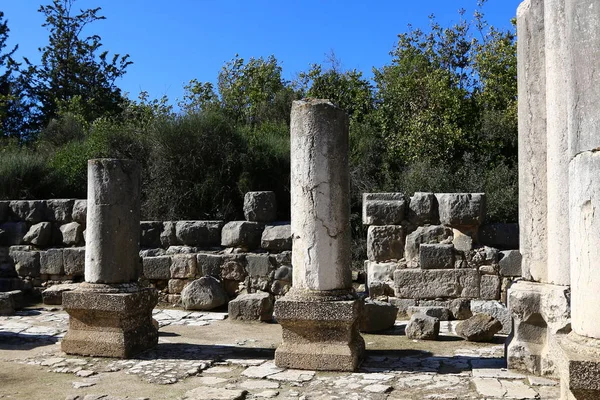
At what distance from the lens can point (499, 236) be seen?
1026 cm

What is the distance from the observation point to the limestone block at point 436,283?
10.0 m

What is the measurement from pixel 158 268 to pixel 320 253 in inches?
221

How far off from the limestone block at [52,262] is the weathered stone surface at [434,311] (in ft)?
22.4

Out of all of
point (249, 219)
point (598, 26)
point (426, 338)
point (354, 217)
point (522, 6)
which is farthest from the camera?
point (354, 217)

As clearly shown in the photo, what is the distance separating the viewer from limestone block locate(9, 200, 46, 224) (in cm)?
1274

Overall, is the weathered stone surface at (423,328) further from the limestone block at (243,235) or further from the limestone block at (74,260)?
the limestone block at (74,260)

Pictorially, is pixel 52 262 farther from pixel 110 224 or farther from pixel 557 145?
pixel 557 145

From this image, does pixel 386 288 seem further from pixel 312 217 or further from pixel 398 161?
pixel 398 161

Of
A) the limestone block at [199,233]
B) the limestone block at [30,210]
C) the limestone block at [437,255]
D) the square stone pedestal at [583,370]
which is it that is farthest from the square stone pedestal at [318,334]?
the limestone block at [30,210]

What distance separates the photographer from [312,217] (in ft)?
22.8

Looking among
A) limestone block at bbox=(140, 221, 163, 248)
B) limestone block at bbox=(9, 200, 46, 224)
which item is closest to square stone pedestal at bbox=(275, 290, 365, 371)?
limestone block at bbox=(140, 221, 163, 248)

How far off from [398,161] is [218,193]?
5.41 metres

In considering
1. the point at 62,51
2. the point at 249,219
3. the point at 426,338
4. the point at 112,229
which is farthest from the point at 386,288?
the point at 62,51

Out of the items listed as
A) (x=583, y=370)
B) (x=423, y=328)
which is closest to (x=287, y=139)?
(x=423, y=328)
